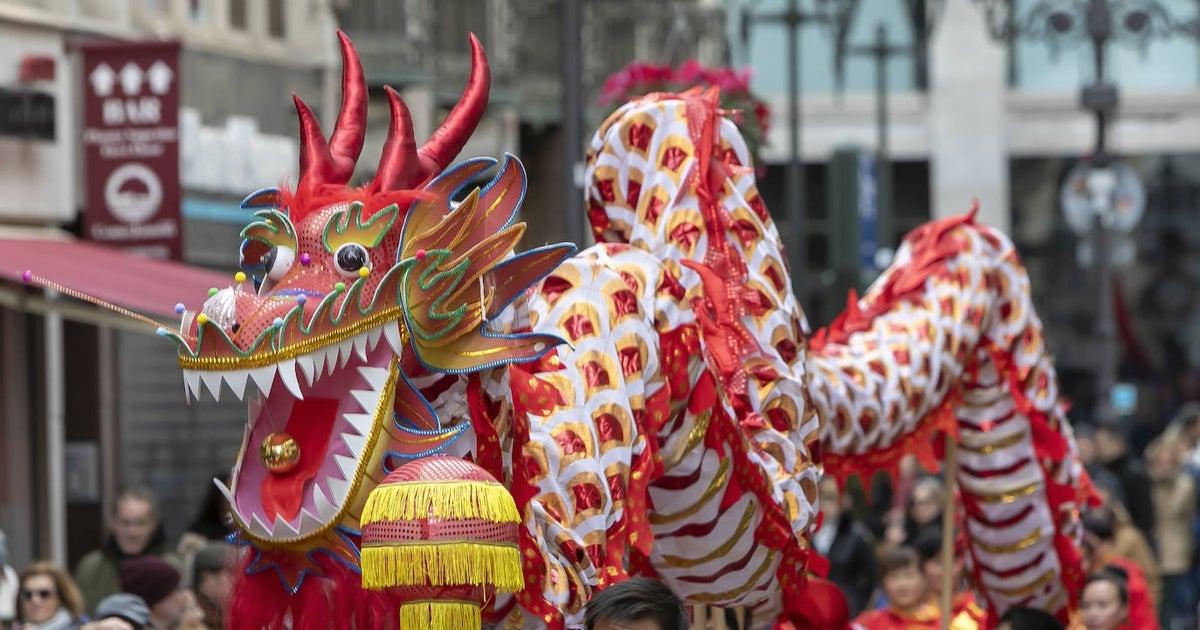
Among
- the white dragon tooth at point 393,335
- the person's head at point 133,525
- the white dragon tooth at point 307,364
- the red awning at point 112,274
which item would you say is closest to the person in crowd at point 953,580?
the person's head at point 133,525

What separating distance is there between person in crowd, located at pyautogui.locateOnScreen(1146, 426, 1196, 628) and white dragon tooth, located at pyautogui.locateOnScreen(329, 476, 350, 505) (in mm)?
11976

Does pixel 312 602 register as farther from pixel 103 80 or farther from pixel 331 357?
pixel 103 80

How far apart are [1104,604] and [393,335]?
4.26m

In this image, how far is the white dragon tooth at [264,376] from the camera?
5578 millimetres

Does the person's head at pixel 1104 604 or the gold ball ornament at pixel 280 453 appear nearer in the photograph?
the gold ball ornament at pixel 280 453

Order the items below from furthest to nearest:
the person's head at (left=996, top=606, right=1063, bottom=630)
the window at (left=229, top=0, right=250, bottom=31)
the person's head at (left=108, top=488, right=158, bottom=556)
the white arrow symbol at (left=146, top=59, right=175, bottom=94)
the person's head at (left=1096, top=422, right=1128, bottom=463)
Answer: the window at (left=229, top=0, right=250, bottom=31), the person's head at (left=1096, top=422, right=1128, bottom=463), the white arrow symbol at (left=146, top=59, right=175, bottom=94), the person's head at (left=108, top=488, right=158, bottom=556), the person's head at (left=996, top=606, right=1063, bottom=630)

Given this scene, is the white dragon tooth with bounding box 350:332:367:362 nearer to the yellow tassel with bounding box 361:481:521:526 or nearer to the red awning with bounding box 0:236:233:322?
the yellow tassel with bounding box 361:481:521:526

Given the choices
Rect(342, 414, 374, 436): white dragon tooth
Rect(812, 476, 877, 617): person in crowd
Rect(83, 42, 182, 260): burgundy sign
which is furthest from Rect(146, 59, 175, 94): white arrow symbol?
Rect(342, 414, 374, 436): white dragon tooth

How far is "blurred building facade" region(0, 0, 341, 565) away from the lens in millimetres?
17547

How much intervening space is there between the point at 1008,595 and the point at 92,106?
29.7ft

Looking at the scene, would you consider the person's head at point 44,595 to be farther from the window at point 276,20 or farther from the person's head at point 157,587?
the window at point 276,20

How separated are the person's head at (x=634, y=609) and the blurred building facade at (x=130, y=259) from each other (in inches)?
392

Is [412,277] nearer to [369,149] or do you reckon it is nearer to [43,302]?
[43,302]

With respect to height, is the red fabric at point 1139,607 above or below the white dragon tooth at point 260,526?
below
